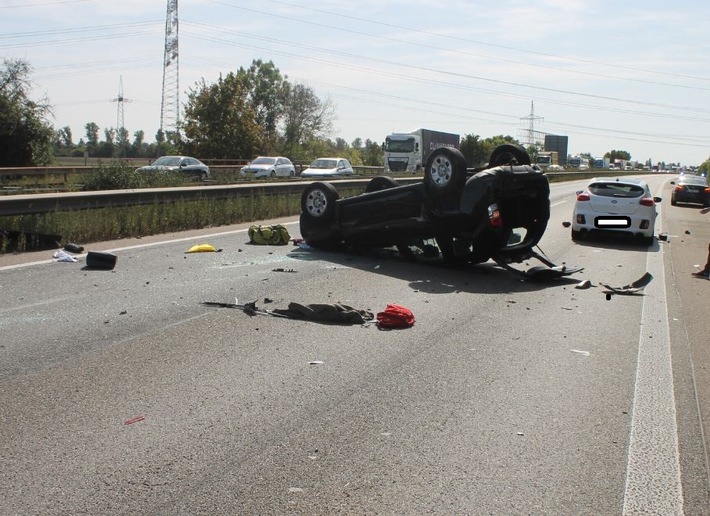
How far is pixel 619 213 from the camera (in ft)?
57.1

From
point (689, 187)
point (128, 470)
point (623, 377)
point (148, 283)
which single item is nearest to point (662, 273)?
point (623, 377)

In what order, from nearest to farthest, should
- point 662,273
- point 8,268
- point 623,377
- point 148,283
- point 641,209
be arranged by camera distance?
point 623,377, point 148,283, point 8,268, point 662,273, point 641,209

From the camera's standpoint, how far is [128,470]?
4.18 m

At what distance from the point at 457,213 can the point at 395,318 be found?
333cm

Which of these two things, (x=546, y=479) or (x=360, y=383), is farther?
(x=360, y=383)

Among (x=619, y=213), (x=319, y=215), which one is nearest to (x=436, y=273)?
(x=319, y=215)

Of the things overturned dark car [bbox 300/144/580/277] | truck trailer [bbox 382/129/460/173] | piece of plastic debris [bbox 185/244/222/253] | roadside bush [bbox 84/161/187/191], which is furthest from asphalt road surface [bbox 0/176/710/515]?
truck trailer [bbox 382/129/460/173]

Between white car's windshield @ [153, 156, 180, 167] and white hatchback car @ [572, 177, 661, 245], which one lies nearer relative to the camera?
white hatchback car @ [572, 177, 661, 245]

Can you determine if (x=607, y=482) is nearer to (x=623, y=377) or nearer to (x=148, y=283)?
(x=623, y=377)

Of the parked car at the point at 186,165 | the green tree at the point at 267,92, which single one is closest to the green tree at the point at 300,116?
the green tree at the point at 267,92

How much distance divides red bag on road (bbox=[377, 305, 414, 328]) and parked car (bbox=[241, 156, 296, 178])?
3423 centimetres

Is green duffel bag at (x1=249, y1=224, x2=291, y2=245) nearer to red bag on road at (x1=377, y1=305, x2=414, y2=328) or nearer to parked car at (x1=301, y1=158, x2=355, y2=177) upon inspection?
red bag on road at (x1=377, y1=305, x2=414, y2=328)

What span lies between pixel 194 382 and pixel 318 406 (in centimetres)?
100

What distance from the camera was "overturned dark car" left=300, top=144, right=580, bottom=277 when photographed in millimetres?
10711
